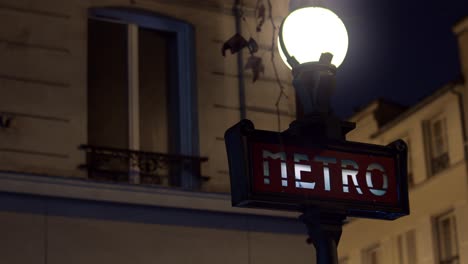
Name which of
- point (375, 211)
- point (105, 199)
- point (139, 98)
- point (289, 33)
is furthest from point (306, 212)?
point (139, 98)

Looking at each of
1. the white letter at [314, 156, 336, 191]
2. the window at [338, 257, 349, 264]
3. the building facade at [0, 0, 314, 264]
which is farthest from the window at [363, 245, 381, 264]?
the white letter at [314, 156, 336, 191]

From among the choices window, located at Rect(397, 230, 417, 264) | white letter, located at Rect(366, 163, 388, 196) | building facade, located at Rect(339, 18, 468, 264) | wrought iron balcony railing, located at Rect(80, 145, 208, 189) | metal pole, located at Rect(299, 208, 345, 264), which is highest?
building facade, located at Rect(339, 18, 468, 264)

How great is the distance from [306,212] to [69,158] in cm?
540

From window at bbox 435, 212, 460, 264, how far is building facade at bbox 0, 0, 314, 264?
2189cm

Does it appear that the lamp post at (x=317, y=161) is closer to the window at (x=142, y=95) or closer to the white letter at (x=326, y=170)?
the white letter at (x=326, y=170)

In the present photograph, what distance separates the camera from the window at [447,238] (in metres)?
34.0

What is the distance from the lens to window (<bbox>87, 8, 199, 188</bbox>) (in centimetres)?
1221

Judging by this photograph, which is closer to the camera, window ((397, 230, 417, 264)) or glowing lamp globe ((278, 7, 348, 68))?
glowing lamp globe ((278, 7, 348, 68))

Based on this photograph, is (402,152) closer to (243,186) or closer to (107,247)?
(243,186)

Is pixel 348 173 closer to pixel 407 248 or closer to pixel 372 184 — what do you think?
pixel 372 184

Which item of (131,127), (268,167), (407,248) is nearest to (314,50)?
(268,167)

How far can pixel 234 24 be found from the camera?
13.1 m

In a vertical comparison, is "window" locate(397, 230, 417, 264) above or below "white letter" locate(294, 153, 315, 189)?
above

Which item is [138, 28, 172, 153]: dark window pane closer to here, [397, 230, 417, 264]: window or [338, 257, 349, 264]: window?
[397, 230, 417, 264]: window
